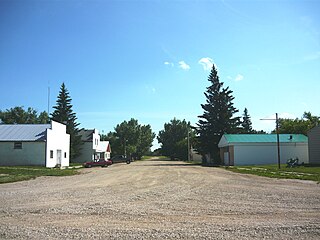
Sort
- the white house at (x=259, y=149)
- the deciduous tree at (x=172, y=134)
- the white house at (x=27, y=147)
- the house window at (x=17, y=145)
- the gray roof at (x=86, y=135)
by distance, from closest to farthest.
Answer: the white house at (x=27, y=147)
the house window at (x=17, y=145)
the white house at (x=259, y=149)
the gray roof at (x=86, y=135)
the deciduous tree at (x=172, y=134)

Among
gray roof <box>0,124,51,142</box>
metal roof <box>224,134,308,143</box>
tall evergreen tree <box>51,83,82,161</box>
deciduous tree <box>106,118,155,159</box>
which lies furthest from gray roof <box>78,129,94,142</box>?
deciduous tree <box>106,118,155,159</box>

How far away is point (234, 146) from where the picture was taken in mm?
45094

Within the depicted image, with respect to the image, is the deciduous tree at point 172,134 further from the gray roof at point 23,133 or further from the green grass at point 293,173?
the green grass at point 293,173

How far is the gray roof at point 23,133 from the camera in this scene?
38188 millimetres

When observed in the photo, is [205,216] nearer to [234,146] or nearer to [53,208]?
[53,208]

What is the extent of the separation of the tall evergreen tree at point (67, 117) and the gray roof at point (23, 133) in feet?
49.5

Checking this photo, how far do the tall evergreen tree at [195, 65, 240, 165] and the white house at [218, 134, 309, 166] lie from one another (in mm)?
3861

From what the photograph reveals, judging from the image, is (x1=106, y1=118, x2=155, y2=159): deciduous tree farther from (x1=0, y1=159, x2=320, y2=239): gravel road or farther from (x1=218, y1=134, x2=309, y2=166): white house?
(x1=0, y1=159, x2=320, y2=239): gravel road

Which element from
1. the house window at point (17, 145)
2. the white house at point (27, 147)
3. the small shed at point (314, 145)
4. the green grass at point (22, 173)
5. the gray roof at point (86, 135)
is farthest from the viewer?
the gray roof at point (86, 135)

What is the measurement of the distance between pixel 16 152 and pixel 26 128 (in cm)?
478

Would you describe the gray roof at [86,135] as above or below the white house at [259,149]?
above

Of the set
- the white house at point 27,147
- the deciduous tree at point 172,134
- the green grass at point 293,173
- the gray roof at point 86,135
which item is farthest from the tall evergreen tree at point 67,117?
the deciduous tree at point 172,134

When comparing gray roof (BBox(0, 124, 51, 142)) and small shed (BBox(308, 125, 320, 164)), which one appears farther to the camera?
small shed (BBox(308, 125, 320, 164))

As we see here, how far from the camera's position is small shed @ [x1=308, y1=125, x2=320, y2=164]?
127 ft
